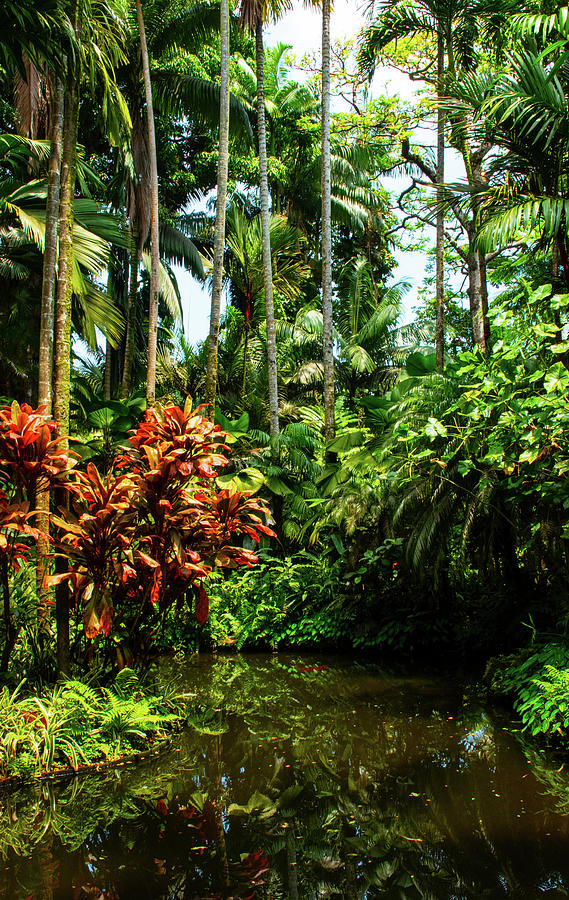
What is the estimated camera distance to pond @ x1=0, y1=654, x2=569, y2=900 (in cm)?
345

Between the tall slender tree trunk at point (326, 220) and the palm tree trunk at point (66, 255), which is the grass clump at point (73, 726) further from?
the tall slender tree trunk at point (326, 220)

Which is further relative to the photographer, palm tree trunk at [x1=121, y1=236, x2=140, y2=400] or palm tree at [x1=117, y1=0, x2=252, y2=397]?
palm tree trunk at [x1=121, y1=236, x2=140, y2=400]

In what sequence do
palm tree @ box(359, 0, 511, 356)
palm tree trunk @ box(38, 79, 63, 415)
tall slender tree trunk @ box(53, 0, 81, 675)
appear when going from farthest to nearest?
1. palm tree @ box(359, 0, 511, 356)
2. palm tree trunk @ box(38, 79, 63, 415)
3. tall slender tree trunk @ box(53, 0, 81, 675)

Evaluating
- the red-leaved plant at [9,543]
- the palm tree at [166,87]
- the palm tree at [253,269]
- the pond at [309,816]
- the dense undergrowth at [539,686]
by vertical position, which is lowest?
the pond at [309,816]

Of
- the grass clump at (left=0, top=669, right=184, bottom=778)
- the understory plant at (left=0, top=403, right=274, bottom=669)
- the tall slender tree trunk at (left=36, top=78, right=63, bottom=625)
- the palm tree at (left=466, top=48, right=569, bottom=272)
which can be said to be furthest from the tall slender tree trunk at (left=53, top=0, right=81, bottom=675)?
the palm tree at (left=466, top=48, right=569, bottom=272)

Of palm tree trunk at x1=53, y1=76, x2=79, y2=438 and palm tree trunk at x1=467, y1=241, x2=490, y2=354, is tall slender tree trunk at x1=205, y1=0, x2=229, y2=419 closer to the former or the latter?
palm tree trunk at x1=467, y1=241, x2=490, y2=354

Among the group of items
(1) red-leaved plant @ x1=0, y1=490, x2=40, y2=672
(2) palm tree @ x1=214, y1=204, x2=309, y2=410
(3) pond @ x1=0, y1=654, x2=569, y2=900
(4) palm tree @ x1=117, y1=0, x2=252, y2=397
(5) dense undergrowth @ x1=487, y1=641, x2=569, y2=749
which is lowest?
(3) pond @ x1=0, y1=654, x2=569, y2=900

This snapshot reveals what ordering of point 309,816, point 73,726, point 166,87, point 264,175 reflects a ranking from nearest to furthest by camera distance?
point 309,816
point 73,726
point 264,175
point 166,87

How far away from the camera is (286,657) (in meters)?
9.50

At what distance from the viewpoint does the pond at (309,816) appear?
136 inches

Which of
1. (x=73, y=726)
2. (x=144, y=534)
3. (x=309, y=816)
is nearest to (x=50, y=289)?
(x=144, y=534)

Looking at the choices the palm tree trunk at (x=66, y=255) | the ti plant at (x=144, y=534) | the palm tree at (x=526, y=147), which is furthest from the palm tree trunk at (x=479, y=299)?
the palm tree trunk at (x=66, y=255)

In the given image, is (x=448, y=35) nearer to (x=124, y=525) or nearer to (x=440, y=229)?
(x=440, y=229)

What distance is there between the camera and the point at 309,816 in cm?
428
